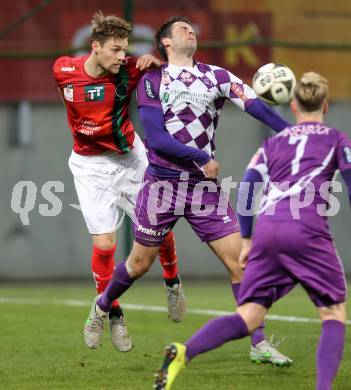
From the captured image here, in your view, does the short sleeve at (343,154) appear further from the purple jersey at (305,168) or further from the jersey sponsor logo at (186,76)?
the jersey sponsor logo at (186,76)

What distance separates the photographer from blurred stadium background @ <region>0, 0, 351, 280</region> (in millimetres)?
14828

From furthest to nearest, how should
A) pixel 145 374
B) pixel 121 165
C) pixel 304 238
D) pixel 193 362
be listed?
pixel 121 165 < pixel 193 362 < pixel 145 374 < pixel 304 238

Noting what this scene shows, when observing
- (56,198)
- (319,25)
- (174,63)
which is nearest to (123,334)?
(174,63)

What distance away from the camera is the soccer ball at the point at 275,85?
6.43 m

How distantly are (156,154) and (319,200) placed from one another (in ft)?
6.54

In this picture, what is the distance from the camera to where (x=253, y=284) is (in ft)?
18.5

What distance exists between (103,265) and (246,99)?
5.63ft

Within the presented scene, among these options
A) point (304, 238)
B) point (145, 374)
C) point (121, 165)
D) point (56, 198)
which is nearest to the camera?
point (304, 238)

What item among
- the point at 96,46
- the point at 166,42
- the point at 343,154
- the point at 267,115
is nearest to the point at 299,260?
the point at 343,154

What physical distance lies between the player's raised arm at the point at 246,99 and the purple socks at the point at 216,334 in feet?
5.48

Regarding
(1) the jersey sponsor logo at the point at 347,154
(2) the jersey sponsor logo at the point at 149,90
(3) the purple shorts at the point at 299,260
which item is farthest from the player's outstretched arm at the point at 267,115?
(3) the purple shorts at the point at 299,260

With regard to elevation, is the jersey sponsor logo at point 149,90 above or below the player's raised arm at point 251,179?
above

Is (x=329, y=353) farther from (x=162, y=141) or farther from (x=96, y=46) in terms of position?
(x=96, y=46)

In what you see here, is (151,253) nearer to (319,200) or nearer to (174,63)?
(174,63)
